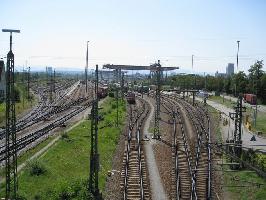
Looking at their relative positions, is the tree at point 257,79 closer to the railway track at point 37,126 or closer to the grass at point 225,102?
the grass at point 225,102

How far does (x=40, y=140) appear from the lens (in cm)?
3750

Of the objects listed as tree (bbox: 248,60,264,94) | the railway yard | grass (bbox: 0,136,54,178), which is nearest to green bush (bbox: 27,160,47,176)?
the railway yard

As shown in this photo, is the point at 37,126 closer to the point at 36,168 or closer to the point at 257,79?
the point at 36,168

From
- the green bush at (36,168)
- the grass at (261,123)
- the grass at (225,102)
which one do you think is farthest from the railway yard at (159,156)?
the grass at (225,102)

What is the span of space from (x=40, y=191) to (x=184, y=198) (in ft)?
24.0

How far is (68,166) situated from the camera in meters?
29.1

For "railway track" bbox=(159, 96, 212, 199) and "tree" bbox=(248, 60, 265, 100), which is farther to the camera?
"tree" bbox=(248, 60, 265, 100)

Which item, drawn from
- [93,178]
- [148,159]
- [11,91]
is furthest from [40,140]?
[11,91]

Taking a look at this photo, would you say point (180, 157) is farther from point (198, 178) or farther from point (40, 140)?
point (40, 140)

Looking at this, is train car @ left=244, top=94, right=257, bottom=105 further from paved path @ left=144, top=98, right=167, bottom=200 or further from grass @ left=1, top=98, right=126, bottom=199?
paved path @ left=144, top=98, right=167, bottom=200

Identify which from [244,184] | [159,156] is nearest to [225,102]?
[159,156]

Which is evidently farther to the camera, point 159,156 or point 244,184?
point 159,156

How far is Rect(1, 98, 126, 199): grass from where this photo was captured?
23.0 metres

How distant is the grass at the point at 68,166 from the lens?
75.6ft
